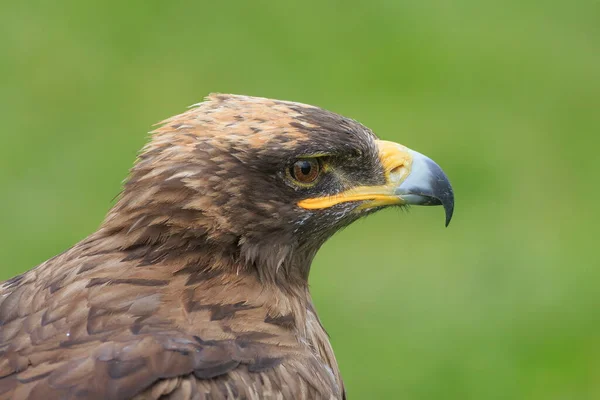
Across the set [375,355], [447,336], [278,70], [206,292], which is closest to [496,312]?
[447,336]

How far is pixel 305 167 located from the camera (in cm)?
476

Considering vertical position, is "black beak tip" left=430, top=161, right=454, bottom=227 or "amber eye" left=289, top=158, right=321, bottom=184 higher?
"amber eye" left=289, top=158, right=321, bottom=184

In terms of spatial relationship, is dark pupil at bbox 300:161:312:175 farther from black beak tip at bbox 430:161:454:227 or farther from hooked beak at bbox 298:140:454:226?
black beak tip at bbox 430:161:454:227

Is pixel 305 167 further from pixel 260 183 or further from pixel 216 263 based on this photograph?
pixel 216 263

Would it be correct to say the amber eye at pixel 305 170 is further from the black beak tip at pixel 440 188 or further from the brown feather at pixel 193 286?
the black beak tip at pixel 440 188

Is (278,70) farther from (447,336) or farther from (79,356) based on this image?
(79,356)

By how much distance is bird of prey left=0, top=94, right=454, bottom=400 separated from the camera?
4.24 metres

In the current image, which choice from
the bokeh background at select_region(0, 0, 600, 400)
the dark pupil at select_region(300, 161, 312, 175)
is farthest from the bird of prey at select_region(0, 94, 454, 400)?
the bokeh background at select_region(0, 0, 600, 400)

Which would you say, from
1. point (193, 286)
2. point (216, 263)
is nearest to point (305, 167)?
point (216, 263)

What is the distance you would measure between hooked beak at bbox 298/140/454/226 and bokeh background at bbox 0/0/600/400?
3.38 meters

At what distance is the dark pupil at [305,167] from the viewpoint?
4746mm

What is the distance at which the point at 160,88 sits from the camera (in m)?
11.6

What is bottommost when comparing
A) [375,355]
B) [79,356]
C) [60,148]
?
[375,355]

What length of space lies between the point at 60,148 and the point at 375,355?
3.87 m
